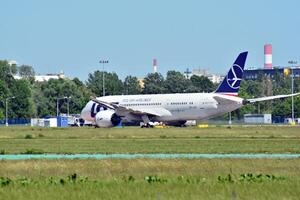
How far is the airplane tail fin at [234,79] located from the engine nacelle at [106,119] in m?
12.9

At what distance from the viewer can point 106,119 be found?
375 feet

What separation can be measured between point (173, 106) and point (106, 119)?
8543mm

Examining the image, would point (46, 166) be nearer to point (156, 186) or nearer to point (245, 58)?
point (156, 186)

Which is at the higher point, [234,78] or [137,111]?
[234,78]

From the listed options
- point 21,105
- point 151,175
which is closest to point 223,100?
point 151,175

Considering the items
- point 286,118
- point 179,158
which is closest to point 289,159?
point 179,158

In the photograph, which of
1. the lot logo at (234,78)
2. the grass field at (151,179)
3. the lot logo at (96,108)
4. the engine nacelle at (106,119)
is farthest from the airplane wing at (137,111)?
the grass field at (151,179)

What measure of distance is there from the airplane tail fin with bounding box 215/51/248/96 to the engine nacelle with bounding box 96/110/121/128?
1290cm

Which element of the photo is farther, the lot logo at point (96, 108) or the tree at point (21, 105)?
the tree at point (21, 105)

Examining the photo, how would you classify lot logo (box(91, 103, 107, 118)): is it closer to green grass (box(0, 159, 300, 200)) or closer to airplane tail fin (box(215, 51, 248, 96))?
airplane tail fin (box(215, 51, 248, 96))

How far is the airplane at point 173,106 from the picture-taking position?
113500mm

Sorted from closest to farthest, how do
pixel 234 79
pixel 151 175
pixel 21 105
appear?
1. pixel 151 175
2. pixel 234 79
3. pixel 21 105

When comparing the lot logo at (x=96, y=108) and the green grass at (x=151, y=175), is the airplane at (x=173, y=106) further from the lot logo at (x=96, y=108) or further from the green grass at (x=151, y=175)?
the green grass at (x=151, y=175)

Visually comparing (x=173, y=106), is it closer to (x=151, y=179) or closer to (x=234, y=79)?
(x=234, y=79)
